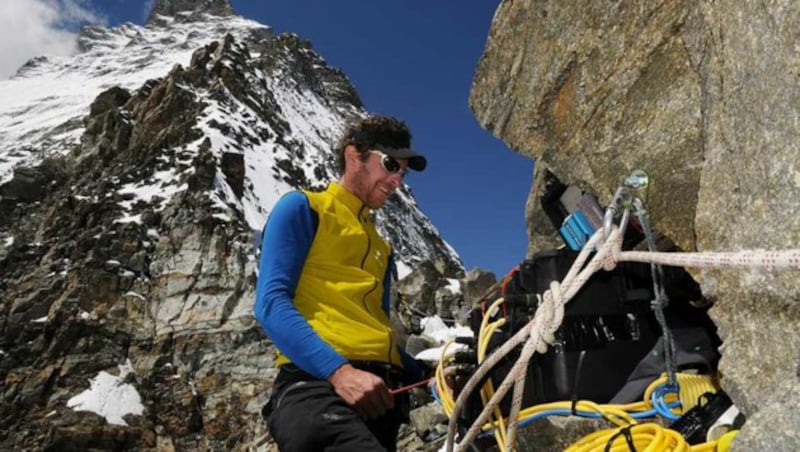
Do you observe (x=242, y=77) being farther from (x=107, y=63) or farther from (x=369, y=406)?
(x=107, y=63)

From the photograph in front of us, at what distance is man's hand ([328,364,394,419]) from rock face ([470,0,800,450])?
151 centimetres

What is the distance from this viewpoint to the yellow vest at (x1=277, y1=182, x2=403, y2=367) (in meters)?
3.05

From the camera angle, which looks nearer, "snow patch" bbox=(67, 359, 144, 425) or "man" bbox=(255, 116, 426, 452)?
"man" bbox=(255, 116, 426, 452)

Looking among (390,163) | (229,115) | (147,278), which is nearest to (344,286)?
(390,163)

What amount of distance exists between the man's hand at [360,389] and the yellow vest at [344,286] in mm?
242

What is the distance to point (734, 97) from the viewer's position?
7.41ft

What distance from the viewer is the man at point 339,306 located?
2.71 m

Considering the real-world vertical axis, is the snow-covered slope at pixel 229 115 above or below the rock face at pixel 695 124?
above

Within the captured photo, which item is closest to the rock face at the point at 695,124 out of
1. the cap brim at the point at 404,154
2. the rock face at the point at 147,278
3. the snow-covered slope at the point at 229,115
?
the cap brim at the point at 404,154

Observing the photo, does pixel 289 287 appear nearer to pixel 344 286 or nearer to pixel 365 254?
pixel 344 286

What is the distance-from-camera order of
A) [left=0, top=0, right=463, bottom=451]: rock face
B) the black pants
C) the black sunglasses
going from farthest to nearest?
[left=0, top=0, right=463, bottom=451]: rock face → the black sunglasses → the black pants

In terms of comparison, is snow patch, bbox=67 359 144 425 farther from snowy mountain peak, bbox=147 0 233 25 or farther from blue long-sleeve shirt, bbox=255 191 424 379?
snowy mountain peak, bbox=147 0 233 25

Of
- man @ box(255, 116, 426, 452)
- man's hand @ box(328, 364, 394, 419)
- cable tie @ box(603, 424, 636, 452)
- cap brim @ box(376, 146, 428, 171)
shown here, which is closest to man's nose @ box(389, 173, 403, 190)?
man @ box(255, 116, 426, 452)

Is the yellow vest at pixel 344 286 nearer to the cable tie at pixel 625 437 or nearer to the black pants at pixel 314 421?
the black pants at pixel 314 421
